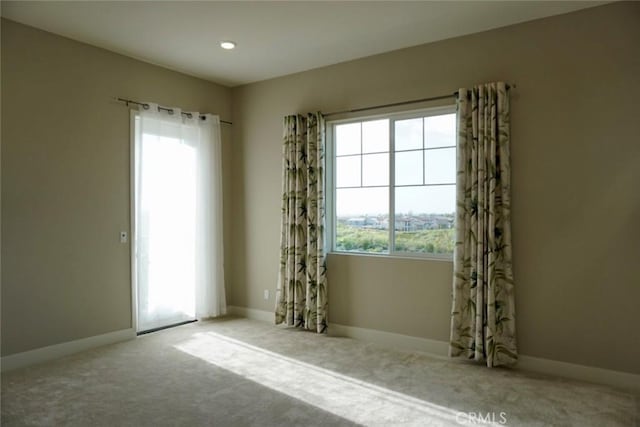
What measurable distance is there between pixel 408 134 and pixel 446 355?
2.16 metres

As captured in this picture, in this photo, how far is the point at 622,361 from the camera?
3.20 meters

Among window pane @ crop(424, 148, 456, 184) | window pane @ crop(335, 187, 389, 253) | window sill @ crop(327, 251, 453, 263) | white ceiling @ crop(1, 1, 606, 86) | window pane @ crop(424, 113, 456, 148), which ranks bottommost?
window sill @ crop(327, 251, 453, 263)

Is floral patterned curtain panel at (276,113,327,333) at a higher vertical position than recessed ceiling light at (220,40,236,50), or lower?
lower

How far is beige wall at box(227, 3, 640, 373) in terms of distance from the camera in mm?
3209

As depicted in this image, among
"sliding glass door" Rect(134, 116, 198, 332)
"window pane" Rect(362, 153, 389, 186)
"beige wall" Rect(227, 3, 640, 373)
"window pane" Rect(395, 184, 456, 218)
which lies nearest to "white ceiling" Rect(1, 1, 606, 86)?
"beige wall" Rect(227, 3, 640, 373)

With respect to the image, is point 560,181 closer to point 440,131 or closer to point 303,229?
point 440,131

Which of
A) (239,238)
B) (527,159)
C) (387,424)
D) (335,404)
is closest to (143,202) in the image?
(239,238)

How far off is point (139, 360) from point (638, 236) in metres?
4.22

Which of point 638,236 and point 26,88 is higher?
point 26,88

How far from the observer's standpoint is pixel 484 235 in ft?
11.8

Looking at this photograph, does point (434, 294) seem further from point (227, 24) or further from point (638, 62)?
point (227, 24)

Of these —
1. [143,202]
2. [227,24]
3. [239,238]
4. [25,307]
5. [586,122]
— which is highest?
[227,24]

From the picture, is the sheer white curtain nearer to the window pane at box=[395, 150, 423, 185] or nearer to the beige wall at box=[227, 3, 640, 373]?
the beige wall at box=[227, 3, 640, 373]

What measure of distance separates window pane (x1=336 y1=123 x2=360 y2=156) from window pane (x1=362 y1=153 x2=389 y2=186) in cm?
17
